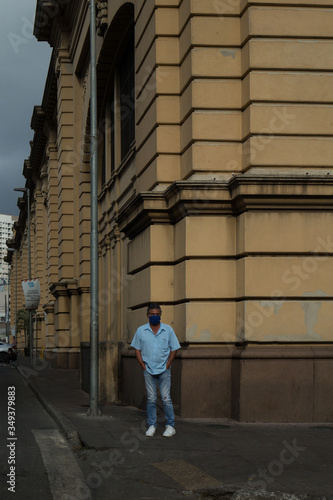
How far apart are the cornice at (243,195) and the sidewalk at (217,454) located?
351 cm

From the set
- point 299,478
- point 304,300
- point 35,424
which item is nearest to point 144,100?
point 304,300

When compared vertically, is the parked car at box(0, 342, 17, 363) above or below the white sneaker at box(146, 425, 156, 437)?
below

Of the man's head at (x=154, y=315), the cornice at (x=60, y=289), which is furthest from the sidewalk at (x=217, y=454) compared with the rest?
the cornice at (x=60, y=289)

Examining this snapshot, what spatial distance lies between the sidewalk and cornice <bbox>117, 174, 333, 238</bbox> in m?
3.51

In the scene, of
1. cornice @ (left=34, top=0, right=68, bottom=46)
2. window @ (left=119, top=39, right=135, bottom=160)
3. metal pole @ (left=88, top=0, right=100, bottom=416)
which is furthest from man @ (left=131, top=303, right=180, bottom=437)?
cornice @ (left=34, top=0, right=68, bottom=46)

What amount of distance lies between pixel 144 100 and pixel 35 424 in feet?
22.6

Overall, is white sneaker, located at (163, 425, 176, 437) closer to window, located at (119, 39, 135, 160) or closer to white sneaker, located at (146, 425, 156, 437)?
white sneaker, located at (146, 425, 156, 437)

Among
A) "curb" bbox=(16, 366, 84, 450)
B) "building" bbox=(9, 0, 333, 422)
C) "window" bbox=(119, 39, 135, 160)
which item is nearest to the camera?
"curb" bbox=(16, 366, 84, 450)

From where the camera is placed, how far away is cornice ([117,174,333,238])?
482 inches

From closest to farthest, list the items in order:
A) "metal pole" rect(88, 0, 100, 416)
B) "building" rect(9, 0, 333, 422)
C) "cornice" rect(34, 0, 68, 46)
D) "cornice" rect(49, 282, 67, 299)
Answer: "building" rect(9, 0, 333, 422)
"metal pole" rect(88, 0, 100, 416)
"cornice" rect(34, 0, 68, 46)
"cornice" rect(49, 282, 67, 299)

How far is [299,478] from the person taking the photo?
7434 mm

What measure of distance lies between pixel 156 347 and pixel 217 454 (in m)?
2.10

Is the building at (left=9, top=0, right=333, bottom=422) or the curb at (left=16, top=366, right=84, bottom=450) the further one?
the building at (left=9, top=0, right=333, bottom=422)

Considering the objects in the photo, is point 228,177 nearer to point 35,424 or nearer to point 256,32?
point 256,32
